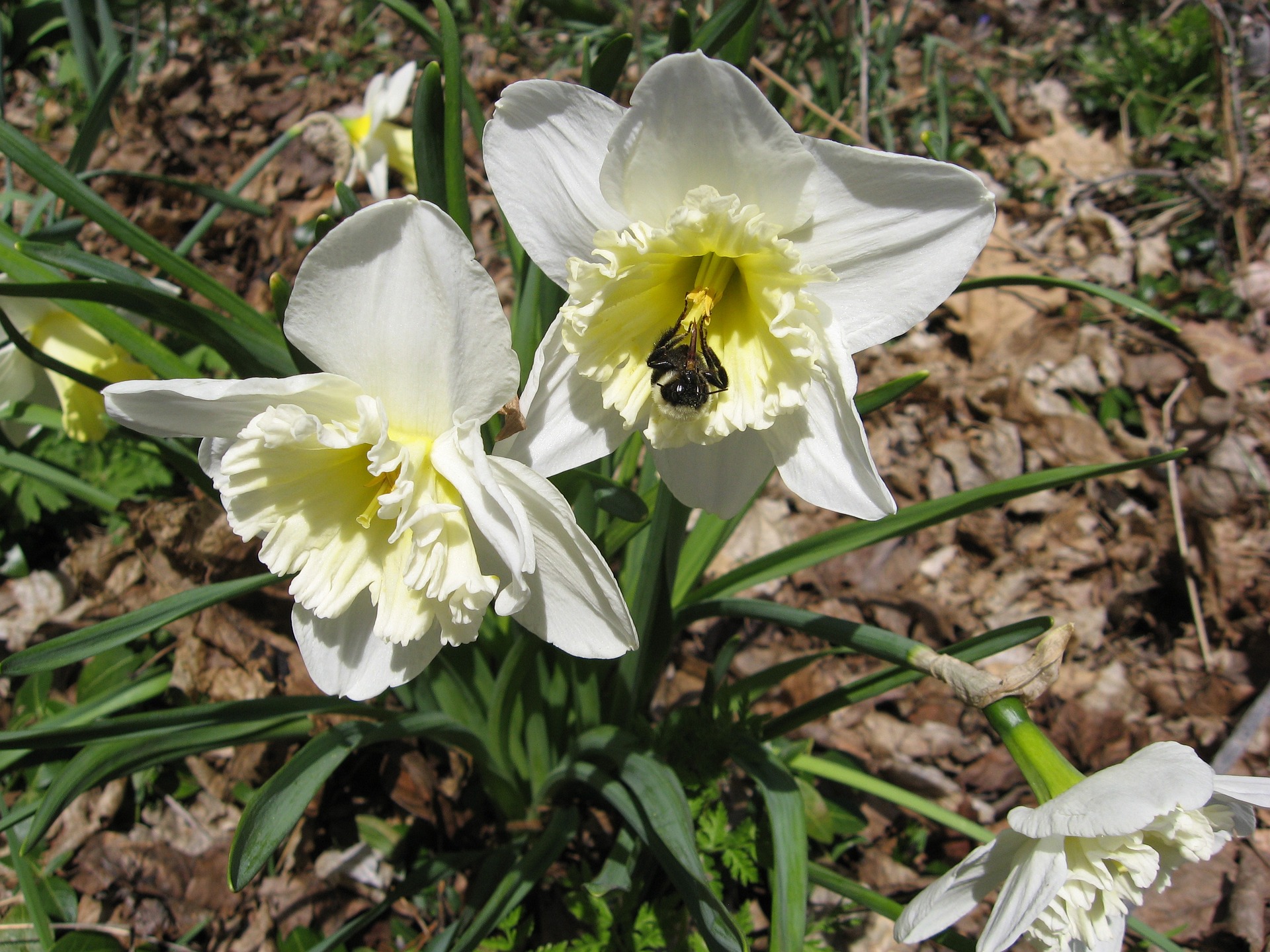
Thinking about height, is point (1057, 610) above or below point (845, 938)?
above

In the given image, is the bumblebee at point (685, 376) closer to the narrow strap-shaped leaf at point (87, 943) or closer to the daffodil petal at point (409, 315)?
the daffodil petal at point (409, 315)

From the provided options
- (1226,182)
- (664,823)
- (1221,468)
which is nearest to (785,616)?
(664,823)

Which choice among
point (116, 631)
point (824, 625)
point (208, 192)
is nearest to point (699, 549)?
point (824, 625)

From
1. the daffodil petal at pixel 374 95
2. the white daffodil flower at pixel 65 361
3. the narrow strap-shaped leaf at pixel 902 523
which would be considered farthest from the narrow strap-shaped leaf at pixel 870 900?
the daffodil petal at pixel 374 95

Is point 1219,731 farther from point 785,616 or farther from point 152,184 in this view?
point 152,184

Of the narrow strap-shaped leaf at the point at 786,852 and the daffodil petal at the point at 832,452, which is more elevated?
the daffodil petal at the point at 832,452

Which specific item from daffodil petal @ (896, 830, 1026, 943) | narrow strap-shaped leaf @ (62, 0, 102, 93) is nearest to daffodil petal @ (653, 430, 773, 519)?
daffodil petal @ (896, 830, 1026, 943)

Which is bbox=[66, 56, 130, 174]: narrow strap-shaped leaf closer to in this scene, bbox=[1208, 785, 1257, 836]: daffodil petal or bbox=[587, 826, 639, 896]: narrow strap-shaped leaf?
bbox=[587, 826, 639, 896]: narrow strap-shaped leaf
